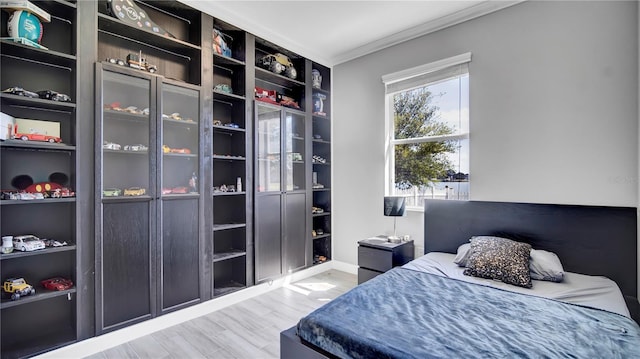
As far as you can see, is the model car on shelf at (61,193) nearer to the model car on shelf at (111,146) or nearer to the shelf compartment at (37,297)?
the model car on shelf at (111,146)

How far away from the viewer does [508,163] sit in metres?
2.75

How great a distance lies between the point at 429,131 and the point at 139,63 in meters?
2.90

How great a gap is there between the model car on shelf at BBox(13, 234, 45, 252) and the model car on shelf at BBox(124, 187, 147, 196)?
0.59m

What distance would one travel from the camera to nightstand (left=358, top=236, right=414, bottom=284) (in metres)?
2.98

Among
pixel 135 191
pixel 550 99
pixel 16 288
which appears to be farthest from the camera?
pixel 550 99

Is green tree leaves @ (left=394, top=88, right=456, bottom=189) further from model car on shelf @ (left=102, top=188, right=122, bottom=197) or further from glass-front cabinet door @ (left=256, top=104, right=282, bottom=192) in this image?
model car on shelf @ (left=102, top=188, right=122, bottom=197)

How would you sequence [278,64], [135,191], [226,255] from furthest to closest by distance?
[278,64]
[226,255]
[135,191]

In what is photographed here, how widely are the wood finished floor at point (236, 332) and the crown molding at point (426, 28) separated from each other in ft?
9.55

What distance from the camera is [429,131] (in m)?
3.34

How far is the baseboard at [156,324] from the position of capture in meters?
2.08

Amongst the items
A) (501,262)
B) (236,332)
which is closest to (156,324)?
(236,332)

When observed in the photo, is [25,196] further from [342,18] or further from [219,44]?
[342,18]

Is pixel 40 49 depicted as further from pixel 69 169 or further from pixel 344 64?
pixel 344 64

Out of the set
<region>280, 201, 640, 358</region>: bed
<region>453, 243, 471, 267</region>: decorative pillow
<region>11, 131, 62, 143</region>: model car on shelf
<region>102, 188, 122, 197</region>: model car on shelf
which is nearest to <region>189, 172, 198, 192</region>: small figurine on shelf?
<region>102, 188, 122, 197</region>: model car on shelf
